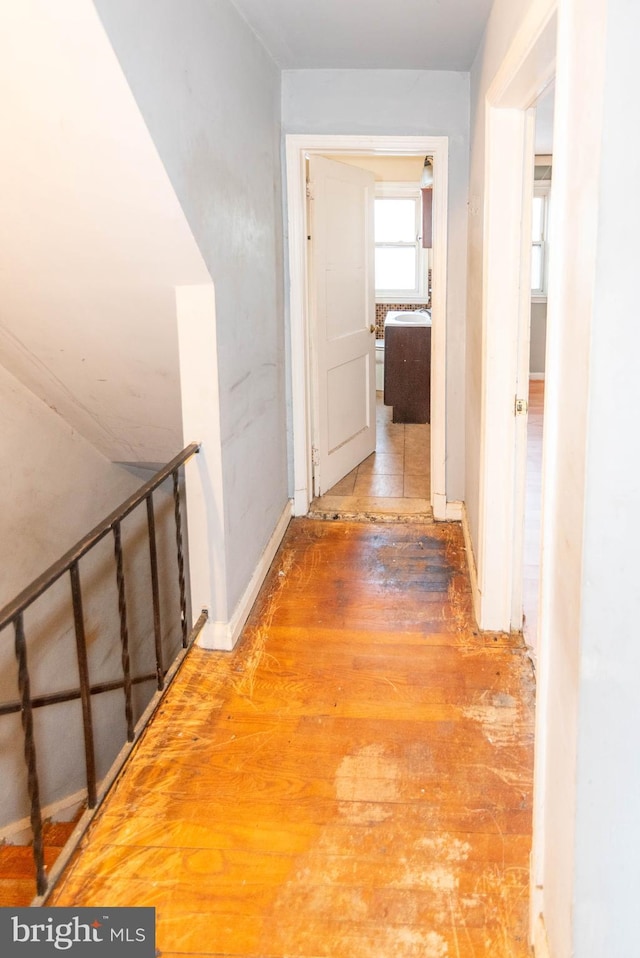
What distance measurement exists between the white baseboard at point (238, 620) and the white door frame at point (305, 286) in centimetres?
77

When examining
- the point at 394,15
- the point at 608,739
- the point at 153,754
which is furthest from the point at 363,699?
the point at 394,15

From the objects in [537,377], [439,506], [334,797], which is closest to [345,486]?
[439,506]

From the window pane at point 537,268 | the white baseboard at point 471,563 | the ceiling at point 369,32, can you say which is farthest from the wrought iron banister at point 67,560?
the window pane at point 537,268

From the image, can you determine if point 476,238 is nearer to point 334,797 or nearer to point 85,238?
point 85,238

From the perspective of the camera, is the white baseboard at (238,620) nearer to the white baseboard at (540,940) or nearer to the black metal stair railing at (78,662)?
the black metal stair railing at (78,662)

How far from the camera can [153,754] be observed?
7.82 ft

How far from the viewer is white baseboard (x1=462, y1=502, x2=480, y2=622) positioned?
10.6 feet

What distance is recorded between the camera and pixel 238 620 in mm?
3102

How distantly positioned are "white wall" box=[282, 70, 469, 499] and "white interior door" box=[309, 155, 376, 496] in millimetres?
310

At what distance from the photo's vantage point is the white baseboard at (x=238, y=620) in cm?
298

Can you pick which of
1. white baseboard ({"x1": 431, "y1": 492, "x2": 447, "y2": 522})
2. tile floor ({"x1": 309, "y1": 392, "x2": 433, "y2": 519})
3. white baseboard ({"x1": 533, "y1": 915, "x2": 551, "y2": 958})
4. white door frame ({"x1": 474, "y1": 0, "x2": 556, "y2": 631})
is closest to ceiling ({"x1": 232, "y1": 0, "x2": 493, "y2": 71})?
white door frame ({"x1": 474, "y1": 0, "x2": 556, "y2": 631})

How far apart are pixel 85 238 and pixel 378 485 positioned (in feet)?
9.19

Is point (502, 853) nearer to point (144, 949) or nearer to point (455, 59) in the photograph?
point (144, 949)

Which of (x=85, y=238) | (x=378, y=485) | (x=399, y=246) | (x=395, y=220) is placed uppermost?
(x=395, y=220)
